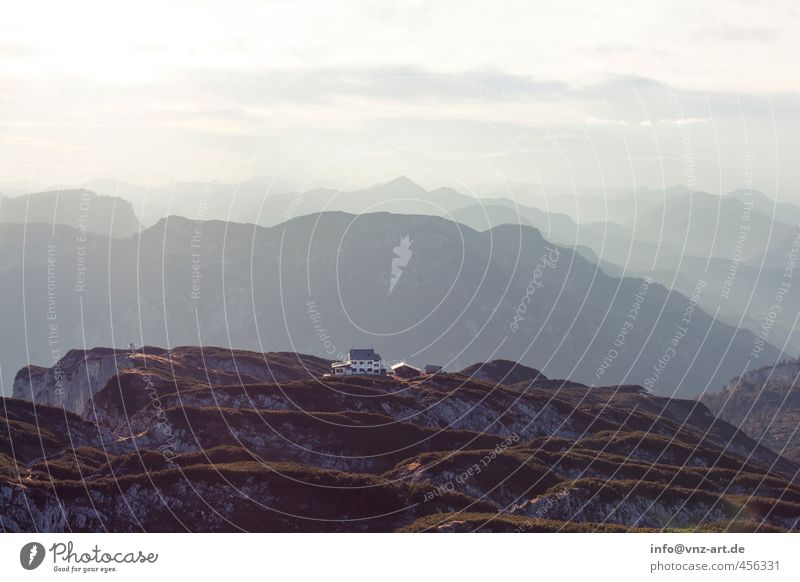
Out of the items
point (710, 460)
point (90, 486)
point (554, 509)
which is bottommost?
point (710, 460)

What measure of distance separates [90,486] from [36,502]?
25.4ft

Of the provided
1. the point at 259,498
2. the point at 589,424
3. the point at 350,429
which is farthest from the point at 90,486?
the point at 589,424

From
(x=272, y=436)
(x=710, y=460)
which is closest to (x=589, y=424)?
(x=710, y=460)

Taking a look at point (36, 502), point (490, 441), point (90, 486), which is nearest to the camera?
point (36, 502)

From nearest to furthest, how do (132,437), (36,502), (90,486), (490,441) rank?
(36,502) < (90,486) < (132,437) < (490,441)

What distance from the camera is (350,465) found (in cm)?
13650

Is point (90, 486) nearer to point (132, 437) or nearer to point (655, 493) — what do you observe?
point (132, 437)

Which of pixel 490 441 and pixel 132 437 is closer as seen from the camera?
pixel 132 437

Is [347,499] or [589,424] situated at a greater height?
[347,499]

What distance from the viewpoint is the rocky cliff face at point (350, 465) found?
10656 centimetres

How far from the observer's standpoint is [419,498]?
113 metres

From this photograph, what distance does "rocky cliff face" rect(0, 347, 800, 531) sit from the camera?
107 metres

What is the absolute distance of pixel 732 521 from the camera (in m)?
124

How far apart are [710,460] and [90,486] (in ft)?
351
